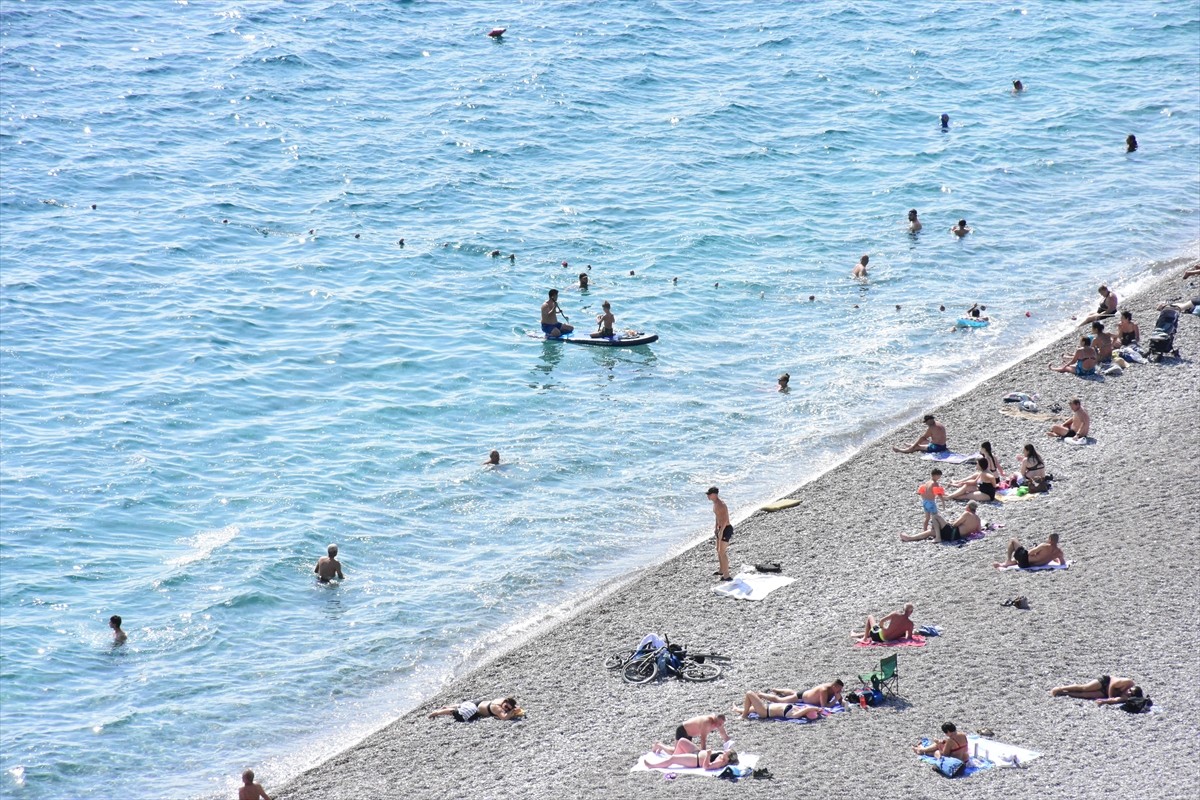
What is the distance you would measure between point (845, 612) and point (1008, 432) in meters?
7.40

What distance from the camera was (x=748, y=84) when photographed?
49.0 meters

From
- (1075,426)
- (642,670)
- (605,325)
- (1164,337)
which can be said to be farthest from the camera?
(605,325)

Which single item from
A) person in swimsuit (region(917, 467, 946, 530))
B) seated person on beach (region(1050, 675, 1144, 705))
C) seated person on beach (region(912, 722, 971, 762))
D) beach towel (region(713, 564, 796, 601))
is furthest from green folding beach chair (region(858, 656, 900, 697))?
person in swimsuit (region(917, 467, 946, 530))

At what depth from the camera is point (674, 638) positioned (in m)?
19.1

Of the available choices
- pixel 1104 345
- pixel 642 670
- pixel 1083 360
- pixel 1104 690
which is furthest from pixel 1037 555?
pixel 1104 345

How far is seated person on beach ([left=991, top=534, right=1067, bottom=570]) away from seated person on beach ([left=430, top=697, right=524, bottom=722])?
7.55 metres

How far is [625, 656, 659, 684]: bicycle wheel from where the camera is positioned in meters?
18.0

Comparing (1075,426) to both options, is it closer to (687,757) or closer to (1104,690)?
(1104,690)

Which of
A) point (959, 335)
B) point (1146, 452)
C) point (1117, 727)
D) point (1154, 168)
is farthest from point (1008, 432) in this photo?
point (1154, 168)

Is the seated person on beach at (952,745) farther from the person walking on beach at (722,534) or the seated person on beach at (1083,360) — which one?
the seated person on beach at (1083,360)

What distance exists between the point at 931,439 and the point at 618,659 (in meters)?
8.52

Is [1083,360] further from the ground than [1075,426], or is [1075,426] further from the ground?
[1083,360]

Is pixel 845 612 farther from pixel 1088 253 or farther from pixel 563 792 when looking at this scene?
pixel 1088 253

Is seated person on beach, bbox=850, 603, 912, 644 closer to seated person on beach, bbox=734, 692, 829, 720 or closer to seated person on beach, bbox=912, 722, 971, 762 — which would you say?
seated person on beach, bbox=734, 692, 829, 720
